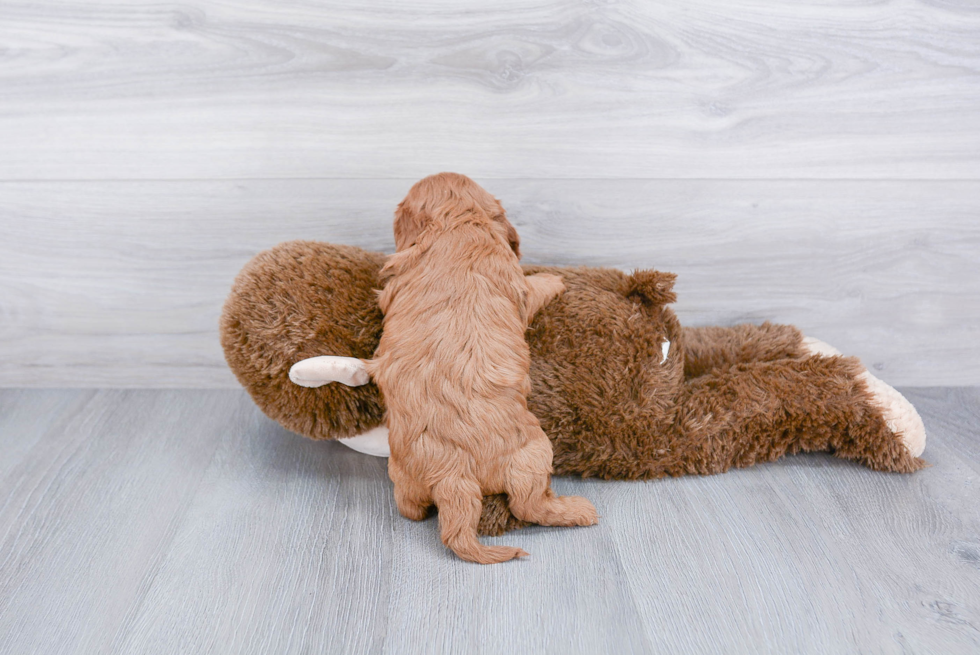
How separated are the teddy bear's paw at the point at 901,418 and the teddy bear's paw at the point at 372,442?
892 mm

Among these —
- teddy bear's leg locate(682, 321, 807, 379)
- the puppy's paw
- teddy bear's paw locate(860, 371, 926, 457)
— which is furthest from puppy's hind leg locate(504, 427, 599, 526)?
teddy bear's paw locate(860, 371, 926, 457)

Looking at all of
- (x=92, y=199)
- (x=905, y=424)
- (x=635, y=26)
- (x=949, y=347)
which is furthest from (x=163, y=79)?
(x=949, y=347)

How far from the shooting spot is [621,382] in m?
1.24

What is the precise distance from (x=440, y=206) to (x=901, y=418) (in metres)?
0.92

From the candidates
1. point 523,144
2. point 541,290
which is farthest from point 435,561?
point 523,144

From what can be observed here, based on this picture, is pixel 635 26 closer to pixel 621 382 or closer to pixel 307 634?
pixel 621 382

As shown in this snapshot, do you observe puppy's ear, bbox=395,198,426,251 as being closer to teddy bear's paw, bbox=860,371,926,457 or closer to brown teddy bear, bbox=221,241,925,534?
brown teddy bear, bbox=221,241,925,534

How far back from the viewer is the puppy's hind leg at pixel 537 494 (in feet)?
3.47

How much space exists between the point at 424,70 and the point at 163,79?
0.52 m

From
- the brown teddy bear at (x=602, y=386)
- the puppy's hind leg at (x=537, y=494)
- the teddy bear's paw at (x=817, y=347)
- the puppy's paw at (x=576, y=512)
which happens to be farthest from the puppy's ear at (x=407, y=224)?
the teddy bear's paw at (x=817, y=347)

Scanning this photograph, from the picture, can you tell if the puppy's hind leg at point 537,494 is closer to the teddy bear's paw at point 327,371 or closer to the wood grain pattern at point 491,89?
the teddy bear's paw at point 327,371

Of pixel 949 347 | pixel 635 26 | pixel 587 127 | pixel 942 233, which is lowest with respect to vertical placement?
pixel 949 347

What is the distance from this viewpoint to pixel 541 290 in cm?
122

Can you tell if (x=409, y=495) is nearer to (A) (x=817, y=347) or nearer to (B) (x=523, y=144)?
(B) (x=523, y=144)
